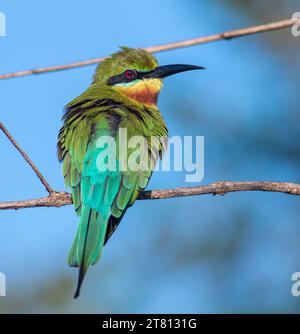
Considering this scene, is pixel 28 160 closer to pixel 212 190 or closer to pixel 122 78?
pixel 212 190

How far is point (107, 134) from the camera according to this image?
11.0 feet

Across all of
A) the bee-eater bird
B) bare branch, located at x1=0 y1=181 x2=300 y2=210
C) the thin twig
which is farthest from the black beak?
the thin twig

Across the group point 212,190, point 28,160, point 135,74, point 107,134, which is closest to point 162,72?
point 135,74

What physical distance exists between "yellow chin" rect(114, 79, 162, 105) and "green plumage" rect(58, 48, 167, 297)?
0.09 meters

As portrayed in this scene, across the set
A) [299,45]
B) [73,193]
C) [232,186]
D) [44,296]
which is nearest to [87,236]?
[73,193]

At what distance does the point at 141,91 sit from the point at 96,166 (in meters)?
1.03

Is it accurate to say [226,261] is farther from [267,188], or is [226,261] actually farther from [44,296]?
[267,188]

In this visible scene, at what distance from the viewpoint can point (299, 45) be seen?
18.6 feet

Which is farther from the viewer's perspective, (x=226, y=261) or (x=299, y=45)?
(x=299, y=45)

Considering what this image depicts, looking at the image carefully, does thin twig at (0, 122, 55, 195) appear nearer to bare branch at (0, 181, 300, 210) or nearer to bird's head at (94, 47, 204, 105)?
bare branch at (0, 181, 300, 210)

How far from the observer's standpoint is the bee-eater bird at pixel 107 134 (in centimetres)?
309

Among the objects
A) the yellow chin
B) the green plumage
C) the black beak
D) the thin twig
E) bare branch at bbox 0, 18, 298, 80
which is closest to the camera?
bare branch at bbox 0, 18, 298, 80

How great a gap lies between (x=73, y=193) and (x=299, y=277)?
194 cm

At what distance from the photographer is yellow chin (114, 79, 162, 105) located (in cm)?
411
